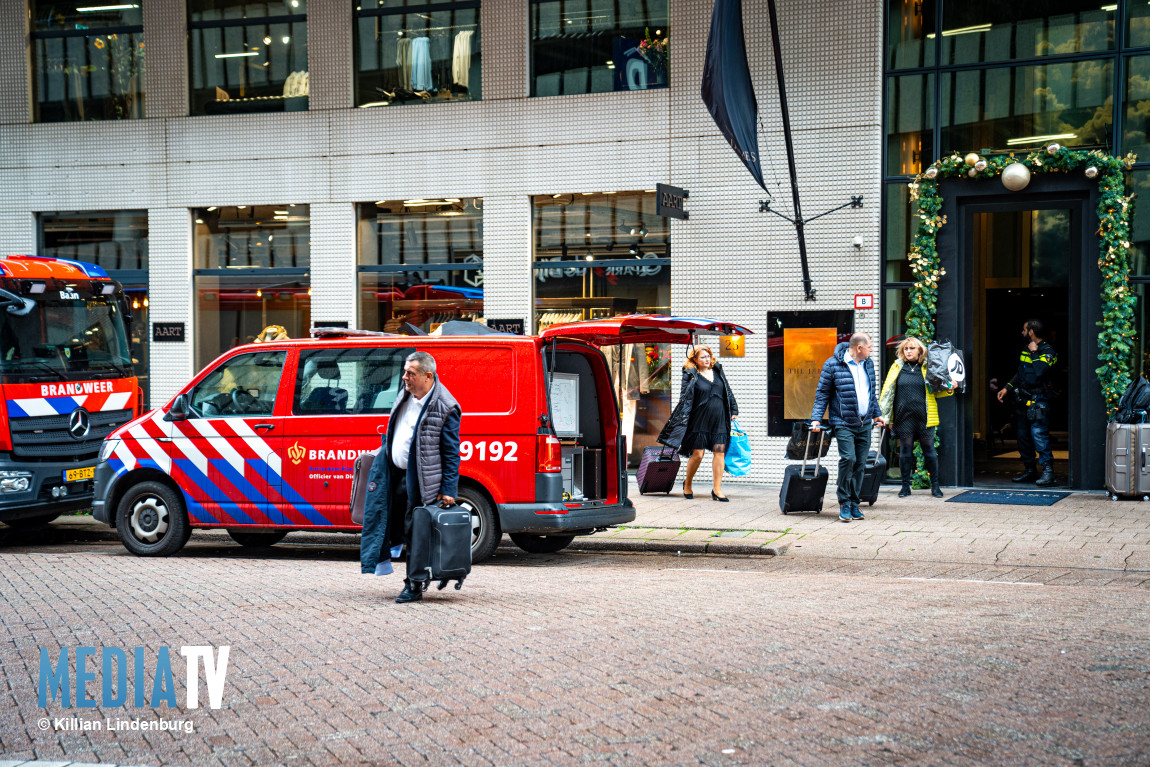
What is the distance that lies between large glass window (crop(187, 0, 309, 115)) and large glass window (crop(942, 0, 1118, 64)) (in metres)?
9.39

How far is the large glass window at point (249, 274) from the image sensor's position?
17.5 metres

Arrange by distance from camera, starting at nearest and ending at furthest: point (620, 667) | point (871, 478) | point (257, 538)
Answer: point (620, 667) → point (257, 538) → point (871, 478)

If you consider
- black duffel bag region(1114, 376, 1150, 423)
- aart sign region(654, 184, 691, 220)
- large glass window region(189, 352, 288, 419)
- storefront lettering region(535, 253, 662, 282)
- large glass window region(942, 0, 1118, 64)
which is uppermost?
large glass window region(942, 0, 1118, 64)

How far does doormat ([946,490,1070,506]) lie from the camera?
13.7 metres

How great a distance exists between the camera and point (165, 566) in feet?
32.0

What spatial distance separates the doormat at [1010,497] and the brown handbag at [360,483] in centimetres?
813

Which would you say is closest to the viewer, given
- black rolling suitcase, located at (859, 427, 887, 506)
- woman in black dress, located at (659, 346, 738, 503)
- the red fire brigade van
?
the red fire brigade van

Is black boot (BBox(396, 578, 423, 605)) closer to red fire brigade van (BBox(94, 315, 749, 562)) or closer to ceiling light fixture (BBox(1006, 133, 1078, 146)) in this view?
red fire brigade van (BBox(94, 315, 749, 562))

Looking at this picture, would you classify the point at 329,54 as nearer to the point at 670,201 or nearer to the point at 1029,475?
the point at 670,201

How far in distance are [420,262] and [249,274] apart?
2777mm

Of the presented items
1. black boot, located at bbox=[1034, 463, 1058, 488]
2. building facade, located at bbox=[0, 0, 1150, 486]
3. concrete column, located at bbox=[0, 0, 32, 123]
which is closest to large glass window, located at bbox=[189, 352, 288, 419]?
building facade, located at bbox=[0, 0, 1150, 486]

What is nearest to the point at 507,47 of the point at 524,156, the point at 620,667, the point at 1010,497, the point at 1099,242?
the point at 524,156

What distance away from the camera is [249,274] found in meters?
17.6

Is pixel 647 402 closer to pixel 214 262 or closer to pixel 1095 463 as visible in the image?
pixel 1095 463
